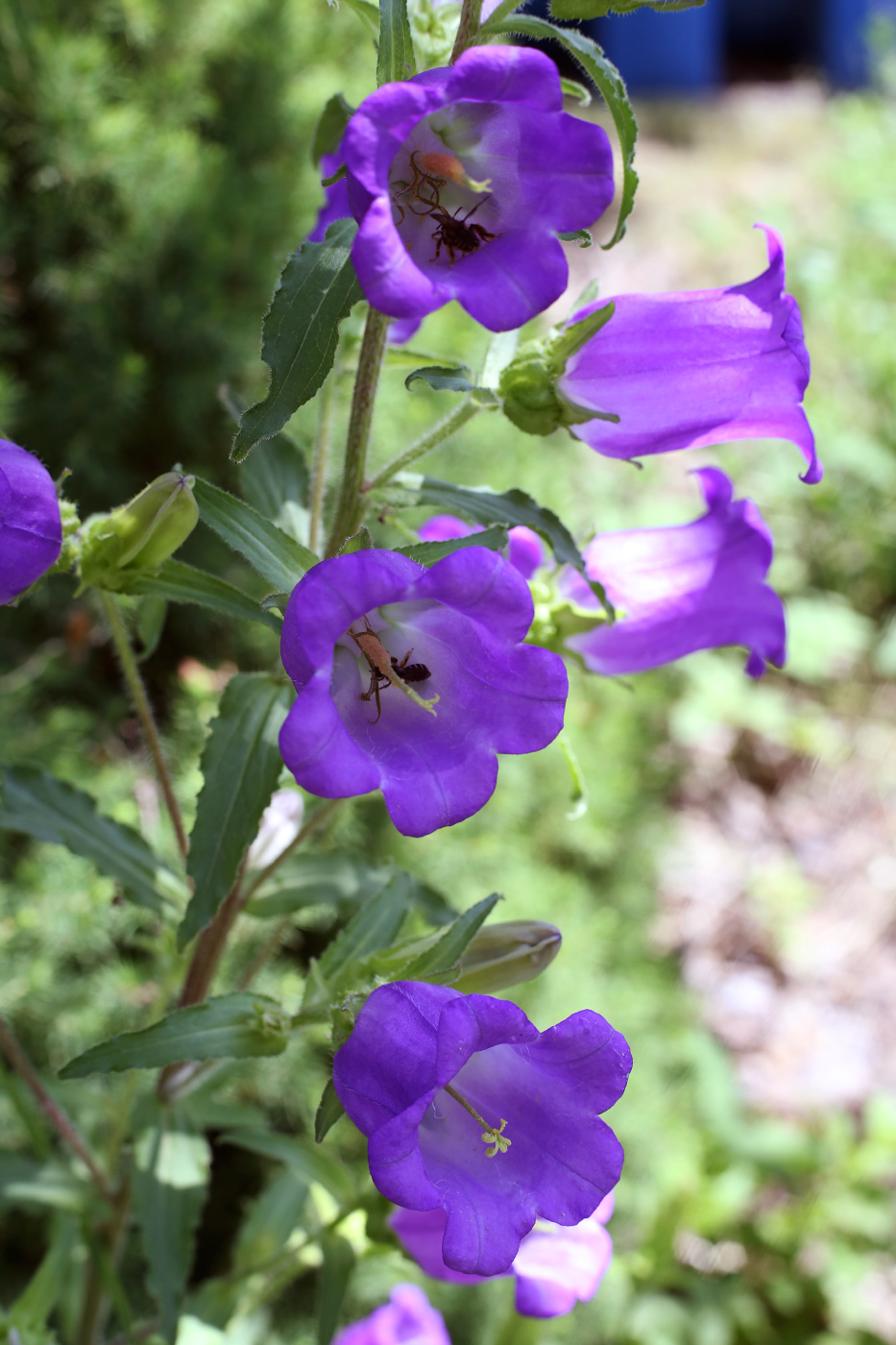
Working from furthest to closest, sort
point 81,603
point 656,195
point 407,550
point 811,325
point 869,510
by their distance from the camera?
point 656,195 < point 811,325 < point 869,510 < point 81,603 < point 407,550

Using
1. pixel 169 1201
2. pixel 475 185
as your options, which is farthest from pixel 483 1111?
pixel 475 185

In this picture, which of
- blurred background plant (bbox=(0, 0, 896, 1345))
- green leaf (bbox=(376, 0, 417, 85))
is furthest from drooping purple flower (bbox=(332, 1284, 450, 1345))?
green leaf (bbox=(376, 0, 417, 85))

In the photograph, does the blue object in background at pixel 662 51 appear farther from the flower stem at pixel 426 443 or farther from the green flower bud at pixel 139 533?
the green flower bud at pixel 139 533

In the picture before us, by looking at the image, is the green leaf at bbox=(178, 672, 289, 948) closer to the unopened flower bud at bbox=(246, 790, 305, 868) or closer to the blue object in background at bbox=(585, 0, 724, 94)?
the unopened flower bud at bbox=(246, 790, 305, 868)

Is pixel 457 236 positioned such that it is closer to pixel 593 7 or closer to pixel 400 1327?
pixel 593 7

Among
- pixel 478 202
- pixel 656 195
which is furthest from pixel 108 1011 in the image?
pixel 656 195

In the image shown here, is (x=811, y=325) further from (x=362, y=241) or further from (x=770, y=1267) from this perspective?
(x=362, y=241)

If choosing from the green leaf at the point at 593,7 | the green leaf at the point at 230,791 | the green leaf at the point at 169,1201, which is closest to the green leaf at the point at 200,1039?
the green leaf at the point at 230,791

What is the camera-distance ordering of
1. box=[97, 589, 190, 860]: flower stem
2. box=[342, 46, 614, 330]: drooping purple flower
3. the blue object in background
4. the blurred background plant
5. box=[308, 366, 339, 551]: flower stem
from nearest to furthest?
box=[342, 46, 614, 330]: drooping purple flower → box=[97, 589, 190, 860]: flower stem → box=[308, 366, 339, 551]: flower stem → the blurred background plant → the blue object in background
